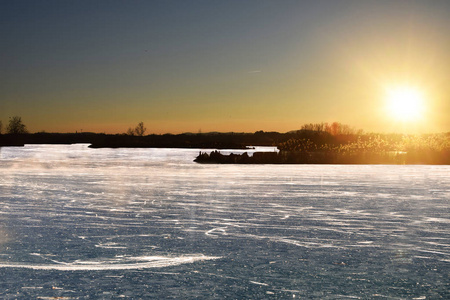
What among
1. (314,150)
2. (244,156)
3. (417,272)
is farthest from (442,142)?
(417,272)

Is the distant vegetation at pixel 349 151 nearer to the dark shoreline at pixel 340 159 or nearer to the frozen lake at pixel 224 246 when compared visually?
the dark shoreline at pixel 340 159

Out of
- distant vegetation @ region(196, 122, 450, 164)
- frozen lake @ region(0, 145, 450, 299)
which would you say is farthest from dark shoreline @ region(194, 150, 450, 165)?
frozen lake @ region(0, 145, 450, 299)

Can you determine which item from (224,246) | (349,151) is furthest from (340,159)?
(224,246)

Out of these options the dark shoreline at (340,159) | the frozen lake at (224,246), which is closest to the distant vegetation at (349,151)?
the dark shoreline at (340,159)

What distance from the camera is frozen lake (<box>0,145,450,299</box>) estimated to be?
6.91 metres

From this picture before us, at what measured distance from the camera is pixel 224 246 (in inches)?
382

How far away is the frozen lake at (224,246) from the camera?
6.91 m

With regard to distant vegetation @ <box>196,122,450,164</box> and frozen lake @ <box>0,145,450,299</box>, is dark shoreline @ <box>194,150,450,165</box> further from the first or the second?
frozen lake @ <box>0,145,450,299</box>

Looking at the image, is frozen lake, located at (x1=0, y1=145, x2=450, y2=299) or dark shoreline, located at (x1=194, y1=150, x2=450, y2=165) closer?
frozen lake, located at (x1=0, y1=145, x2=450, y2=299)

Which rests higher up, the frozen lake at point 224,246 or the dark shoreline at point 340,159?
the dark shoreline at point 340,159

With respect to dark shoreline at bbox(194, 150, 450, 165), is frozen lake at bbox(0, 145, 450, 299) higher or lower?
lower

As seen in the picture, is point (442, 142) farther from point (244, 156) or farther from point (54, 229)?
point (54, 229)

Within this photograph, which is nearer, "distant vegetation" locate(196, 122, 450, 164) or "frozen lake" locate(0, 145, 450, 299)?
"frozen lake" locate(0, 145, 450, 299)

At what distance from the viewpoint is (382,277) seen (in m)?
7.44
